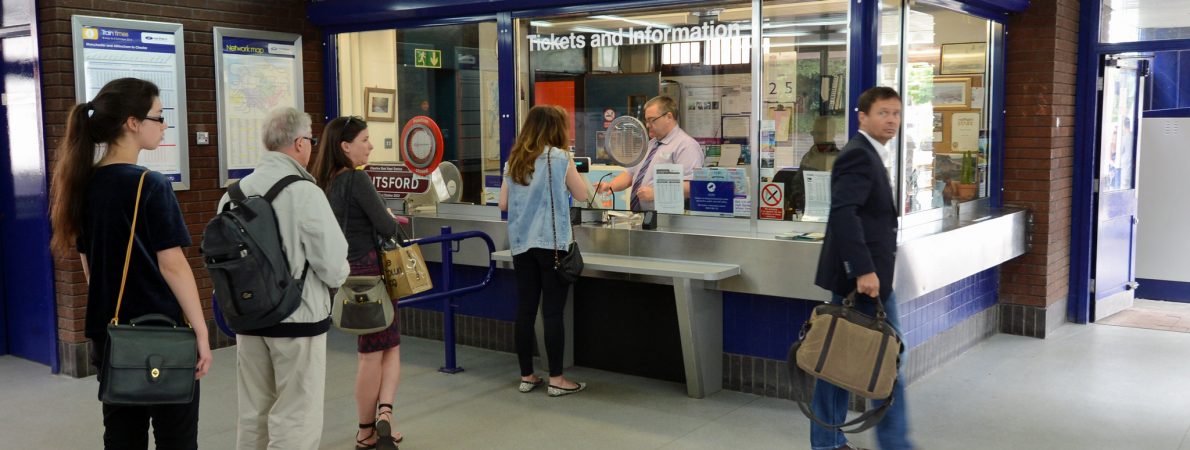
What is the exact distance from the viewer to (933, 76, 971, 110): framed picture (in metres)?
6.19

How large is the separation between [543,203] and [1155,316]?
5.11m

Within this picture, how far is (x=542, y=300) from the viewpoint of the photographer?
540 centimetres

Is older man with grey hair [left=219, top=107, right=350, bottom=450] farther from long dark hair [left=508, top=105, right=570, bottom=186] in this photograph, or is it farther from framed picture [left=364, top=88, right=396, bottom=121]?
framed picture [left=364, top=88, right=396, bottom=121]

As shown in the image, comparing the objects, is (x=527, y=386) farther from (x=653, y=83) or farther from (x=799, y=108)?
(x=799, y=108)

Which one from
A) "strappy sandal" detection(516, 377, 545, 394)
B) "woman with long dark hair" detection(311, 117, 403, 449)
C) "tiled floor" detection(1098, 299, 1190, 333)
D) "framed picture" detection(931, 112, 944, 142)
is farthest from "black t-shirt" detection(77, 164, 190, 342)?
"tiled floor" detection(1098, 299, 1190, 333)

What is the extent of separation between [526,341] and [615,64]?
1715 millimetres

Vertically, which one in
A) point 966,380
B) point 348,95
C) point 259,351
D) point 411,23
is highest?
point 411,23

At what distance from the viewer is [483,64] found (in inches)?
258

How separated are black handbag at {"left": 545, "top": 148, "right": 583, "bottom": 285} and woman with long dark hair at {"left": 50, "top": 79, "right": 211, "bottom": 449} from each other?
2.36m

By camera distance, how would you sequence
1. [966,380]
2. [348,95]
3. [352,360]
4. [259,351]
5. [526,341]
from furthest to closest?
[348,95]
[352,360]
[966,380]
[526,341]
[259,351]

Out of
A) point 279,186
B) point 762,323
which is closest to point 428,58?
point 762,323

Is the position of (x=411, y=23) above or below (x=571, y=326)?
above

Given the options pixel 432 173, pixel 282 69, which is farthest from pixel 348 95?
pixel 432 173

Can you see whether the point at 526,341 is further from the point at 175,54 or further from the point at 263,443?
the point at 175,54
